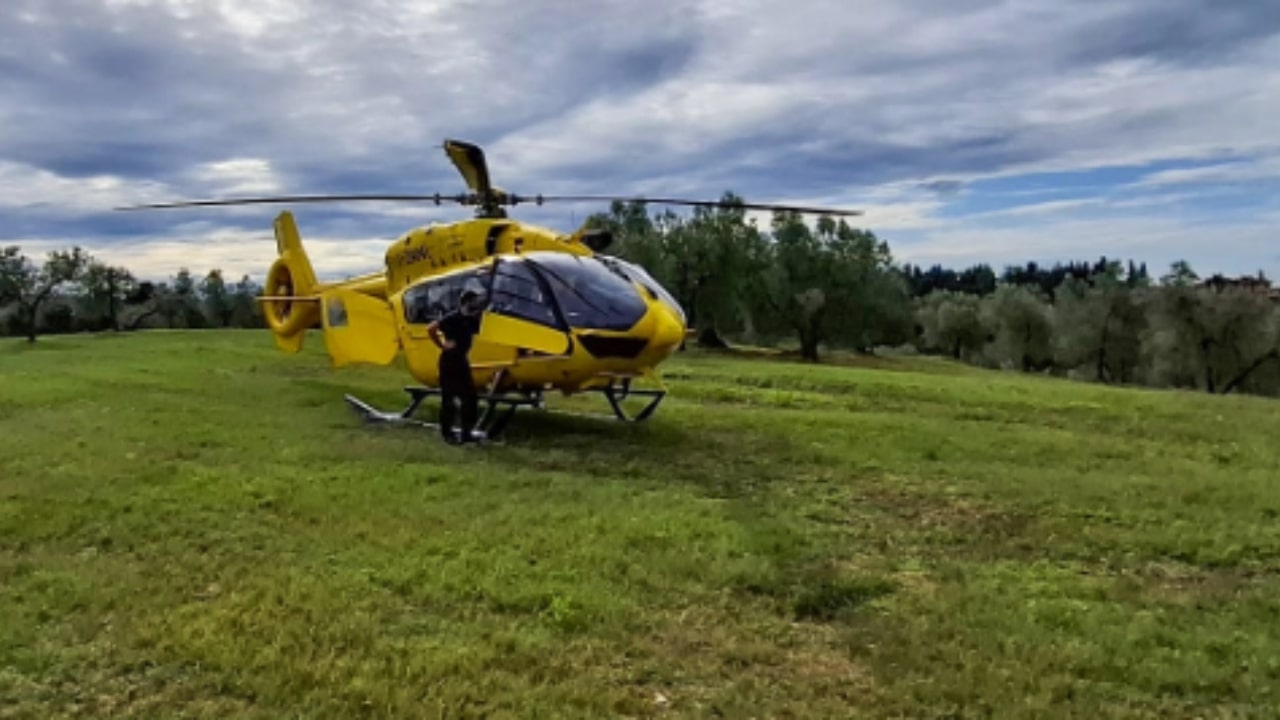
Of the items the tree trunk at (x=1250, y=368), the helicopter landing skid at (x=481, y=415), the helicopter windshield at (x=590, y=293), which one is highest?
the helicopter windshield at (x=590, y=293)

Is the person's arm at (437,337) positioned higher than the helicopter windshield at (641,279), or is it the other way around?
the helicopter windshield at (641,279)

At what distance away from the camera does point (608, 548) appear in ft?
21.4

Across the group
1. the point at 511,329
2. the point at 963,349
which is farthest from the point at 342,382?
the point at 963,349

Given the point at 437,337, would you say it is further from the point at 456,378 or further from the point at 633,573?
the point at 633,573

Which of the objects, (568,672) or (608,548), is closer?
(568,672)

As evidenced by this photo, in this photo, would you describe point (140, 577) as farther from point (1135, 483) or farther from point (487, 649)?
point (1135, 483)

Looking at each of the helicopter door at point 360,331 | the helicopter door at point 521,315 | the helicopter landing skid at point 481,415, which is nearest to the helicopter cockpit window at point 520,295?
the helicopter door at point 521,315

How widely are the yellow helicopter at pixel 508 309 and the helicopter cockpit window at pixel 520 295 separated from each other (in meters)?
0.01

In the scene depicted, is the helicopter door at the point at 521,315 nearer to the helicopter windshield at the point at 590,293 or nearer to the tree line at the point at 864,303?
the helicopter windshield at the point at 590,293

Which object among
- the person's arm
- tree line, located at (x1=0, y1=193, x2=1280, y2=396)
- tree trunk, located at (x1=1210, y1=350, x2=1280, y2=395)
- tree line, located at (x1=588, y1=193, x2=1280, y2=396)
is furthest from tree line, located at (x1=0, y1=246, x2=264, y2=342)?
tree trunk, located at (x1=1210, y1=350, x2=1280, y2=395)

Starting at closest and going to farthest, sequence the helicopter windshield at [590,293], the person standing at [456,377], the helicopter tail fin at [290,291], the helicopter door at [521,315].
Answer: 1. the helicopter windshield at [590,293]
2. the helicopter door at [521,315]
3. the person standing at [456,377]
4. the helicopter tail fin at [290,291]

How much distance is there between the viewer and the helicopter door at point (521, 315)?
435 inches

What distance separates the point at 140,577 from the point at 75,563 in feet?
2.07

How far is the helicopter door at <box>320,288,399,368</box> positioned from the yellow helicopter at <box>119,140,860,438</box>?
0.7 inches
